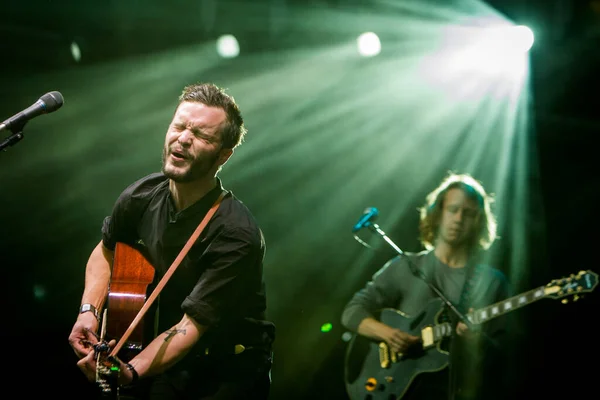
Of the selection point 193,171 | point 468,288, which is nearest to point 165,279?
point 193,171

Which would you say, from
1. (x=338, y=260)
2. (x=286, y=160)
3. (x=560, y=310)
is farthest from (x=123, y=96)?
(x=560, y=310)

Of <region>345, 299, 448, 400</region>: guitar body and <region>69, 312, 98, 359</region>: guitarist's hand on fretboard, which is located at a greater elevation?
<region>69, 312, 98, 359</region>: guitarist's hand on fretboard

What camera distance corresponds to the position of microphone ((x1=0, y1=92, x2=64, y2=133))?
2517mm

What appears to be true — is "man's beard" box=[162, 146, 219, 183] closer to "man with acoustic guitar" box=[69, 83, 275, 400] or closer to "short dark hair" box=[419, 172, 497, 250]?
"man with acoustic guitar" box=[69, 83, 275, 400]

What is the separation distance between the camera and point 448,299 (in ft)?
13.9

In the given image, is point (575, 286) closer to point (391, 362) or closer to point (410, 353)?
point (410, 353)

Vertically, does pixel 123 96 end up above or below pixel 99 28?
below

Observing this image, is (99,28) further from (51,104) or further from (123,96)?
(51,104)

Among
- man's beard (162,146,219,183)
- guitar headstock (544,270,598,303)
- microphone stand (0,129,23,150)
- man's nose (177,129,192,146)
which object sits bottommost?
guitar headstock (544,270,598,303)

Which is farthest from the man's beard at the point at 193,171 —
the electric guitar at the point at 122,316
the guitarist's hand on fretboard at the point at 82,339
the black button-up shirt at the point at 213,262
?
the guitarist's hand on fretboard at the point at 82,339

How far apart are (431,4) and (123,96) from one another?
3.14m

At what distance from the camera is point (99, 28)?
5.37 meters

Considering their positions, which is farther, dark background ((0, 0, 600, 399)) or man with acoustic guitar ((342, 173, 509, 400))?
dark background ((0, 0, 600, 399))

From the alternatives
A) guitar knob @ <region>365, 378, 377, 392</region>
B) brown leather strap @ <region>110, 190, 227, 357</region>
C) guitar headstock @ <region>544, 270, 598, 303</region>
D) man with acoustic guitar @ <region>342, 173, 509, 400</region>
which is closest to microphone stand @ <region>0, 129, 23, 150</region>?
brown leather strap @ <region>110, 190, 227, 357</region>
